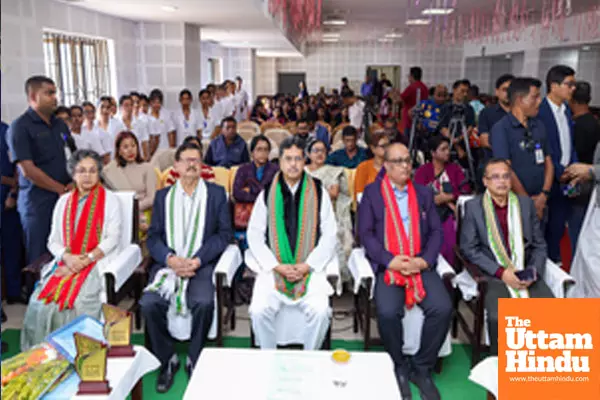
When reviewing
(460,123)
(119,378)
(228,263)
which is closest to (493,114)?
(460,123)

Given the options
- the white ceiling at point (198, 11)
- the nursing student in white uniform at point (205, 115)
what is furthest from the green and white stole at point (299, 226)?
the nursing student in white uniform at point (205, 115)

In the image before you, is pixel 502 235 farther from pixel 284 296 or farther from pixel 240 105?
pixel 240 105

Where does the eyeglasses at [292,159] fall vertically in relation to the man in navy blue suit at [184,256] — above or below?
above

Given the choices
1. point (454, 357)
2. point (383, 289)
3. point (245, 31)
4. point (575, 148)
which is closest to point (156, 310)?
point (383, 289)

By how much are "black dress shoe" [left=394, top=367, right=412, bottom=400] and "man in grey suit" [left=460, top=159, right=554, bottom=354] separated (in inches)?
24.8

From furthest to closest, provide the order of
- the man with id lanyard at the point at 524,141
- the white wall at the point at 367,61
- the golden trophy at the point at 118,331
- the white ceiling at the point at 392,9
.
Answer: the white wall at the point at 367,61 < the white ceiling at the point at 392,9 < the man with id lanyard at the point at 524,141 < the golden trophy at the point at 118,331

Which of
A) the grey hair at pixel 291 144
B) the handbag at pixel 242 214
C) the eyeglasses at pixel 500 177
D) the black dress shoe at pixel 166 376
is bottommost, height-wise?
the black dress shoe at pixel 166 376

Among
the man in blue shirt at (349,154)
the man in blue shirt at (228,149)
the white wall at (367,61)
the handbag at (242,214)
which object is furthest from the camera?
the white wall at (367,61)

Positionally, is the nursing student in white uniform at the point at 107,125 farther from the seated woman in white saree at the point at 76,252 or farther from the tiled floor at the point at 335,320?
the seated woman in white saree at the point at 76,252

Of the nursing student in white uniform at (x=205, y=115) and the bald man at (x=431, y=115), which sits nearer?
the bald man at (x=431, y=115)

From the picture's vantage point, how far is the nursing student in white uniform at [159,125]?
20.4ft

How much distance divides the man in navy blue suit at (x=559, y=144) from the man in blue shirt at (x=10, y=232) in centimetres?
367

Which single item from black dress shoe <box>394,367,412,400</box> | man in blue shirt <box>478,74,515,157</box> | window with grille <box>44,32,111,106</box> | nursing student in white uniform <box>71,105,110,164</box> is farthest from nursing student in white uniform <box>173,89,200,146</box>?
black dress shoe <box>394,367,412,400</box>

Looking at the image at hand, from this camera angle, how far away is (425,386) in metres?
2.68
